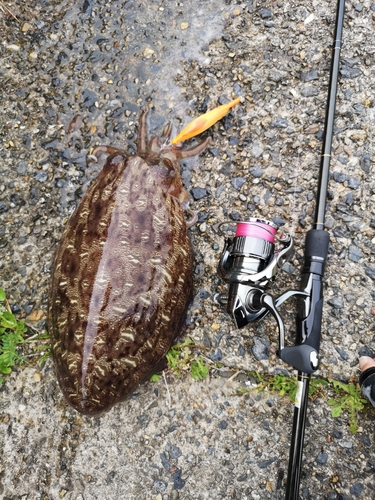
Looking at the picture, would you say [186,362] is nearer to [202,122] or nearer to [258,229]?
[258,229]

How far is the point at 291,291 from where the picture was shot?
3.28m

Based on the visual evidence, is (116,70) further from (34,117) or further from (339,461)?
(339,461)

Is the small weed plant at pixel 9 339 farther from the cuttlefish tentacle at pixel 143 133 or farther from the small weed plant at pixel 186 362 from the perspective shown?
the cuttlefish tentacle at pixel 143 133

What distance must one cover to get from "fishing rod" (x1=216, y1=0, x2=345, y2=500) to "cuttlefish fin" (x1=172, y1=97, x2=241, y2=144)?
948 mm

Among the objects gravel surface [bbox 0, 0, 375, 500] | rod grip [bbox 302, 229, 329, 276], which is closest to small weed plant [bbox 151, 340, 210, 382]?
gravel surface [bbox 0, 0, 375, 500]

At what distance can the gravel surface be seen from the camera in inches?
143

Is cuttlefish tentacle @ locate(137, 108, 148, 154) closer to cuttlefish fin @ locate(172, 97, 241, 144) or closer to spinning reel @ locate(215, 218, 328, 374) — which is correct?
cuttlefish fin @ locate(172, 97, 241, 144)

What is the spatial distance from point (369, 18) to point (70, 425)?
4318mm

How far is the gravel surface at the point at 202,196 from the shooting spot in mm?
3633

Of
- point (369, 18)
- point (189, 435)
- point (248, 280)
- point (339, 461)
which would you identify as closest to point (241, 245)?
point (248, 280)

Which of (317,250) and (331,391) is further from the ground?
(317,250)

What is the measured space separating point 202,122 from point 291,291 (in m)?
1.70

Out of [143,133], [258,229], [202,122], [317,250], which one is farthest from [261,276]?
[143,133]

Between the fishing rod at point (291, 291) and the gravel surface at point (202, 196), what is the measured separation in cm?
36
